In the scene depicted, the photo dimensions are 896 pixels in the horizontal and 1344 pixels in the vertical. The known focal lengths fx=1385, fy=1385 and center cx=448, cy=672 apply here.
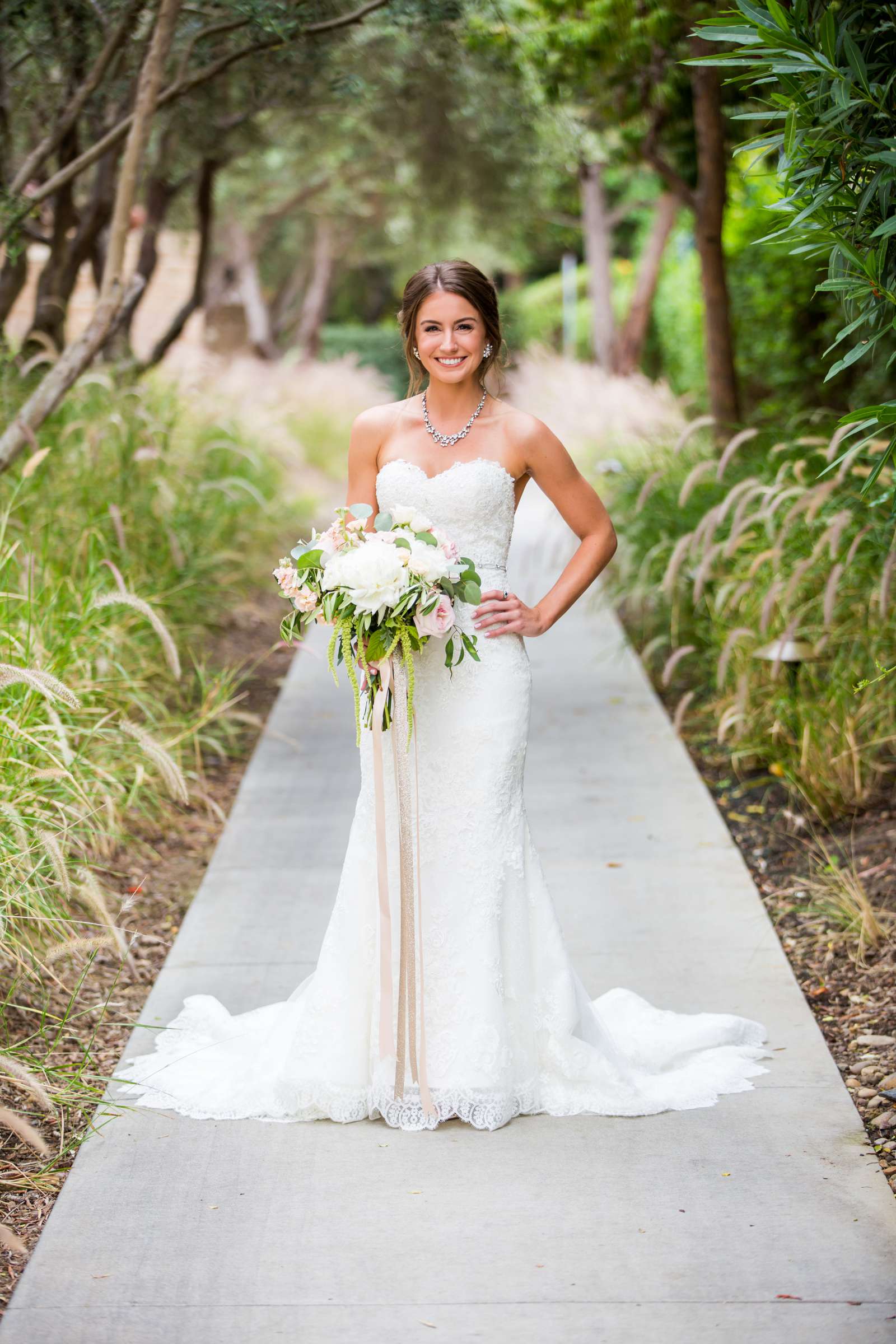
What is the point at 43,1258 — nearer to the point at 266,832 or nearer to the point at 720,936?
the point at 720,936

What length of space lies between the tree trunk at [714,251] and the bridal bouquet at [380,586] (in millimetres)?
5754

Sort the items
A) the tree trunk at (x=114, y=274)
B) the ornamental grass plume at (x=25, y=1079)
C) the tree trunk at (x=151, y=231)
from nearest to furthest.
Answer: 1. the ornamental grass plume at (x=25, y=1079)
2. the tree trunk at (x=114, y=274)
3. the tree trunk at (x=151, y=231)

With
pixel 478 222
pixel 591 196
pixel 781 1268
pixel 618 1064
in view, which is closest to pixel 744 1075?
pixel 618 1064

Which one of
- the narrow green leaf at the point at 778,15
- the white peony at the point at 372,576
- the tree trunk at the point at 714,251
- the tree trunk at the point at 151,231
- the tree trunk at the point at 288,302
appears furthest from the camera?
the tree trunk at the point at 288,302

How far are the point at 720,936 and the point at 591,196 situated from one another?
615 inches

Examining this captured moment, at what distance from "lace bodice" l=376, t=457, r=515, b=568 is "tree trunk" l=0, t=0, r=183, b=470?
8.28 ft

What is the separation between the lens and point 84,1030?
4285 millimetres

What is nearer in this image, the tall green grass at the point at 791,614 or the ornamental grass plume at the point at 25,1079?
the ornamental grass plume at the point at 25,1079

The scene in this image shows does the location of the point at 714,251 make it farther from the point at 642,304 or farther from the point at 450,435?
the point at 642,304

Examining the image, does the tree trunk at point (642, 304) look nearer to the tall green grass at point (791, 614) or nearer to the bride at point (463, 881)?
the tall green grass at point (791, 614)

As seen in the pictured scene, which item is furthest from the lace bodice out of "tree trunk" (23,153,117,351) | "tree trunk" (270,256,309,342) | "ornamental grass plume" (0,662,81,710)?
"tree trunk" (270,256,309,342)

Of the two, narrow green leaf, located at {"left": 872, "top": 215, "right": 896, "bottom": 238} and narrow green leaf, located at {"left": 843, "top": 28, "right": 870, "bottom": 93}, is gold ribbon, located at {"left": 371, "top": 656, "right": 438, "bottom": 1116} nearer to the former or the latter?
narrow green leaf, located at {"left": 872, "top": 215, "right": 896, "bottom": 238}

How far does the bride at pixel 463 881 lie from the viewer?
3.63m

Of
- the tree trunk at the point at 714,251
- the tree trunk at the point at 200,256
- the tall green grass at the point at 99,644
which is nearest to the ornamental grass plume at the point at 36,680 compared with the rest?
the tall green grass at the point at 99,644
